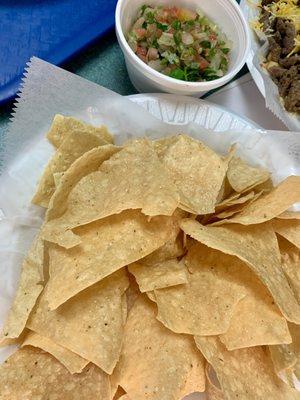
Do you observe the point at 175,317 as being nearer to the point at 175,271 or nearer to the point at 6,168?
the point at 175,271

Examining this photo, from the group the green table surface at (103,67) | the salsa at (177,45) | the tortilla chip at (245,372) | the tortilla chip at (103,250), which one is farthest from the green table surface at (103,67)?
the tortilla chip at (245,372)

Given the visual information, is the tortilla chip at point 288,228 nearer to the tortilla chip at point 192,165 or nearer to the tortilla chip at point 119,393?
the tortilla chip at point 192,165

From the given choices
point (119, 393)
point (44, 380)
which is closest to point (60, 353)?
point (44, 380)

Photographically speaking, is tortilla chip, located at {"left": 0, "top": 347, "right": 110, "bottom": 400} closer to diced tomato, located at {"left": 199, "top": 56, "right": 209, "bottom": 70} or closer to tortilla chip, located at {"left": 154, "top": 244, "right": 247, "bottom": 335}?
tortilla chip, located at {"left": 154, "top": 244, "right": 247, "bottom": 335}

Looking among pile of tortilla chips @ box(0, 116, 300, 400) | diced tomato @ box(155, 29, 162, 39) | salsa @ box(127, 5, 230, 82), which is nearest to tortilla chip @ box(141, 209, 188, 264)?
pile of tortilla chips @ box(0, 116, 300, 400)

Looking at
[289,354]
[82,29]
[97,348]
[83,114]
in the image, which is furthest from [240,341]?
[82,29]
